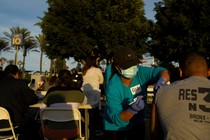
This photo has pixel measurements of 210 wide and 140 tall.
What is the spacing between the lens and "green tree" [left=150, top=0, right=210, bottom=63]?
86.4ft

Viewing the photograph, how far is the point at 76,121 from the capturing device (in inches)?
197

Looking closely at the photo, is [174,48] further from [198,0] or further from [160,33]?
[198,0]

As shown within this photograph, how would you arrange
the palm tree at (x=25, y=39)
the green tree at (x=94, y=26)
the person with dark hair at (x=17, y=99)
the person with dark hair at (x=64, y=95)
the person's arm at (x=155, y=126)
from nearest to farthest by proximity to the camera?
the person's arm at (x=155, y=126)
the person with dark hair at (x=17, y=99)
the person with dark hair at (x=64, y=95)
the green tree at (x=94, y=26)
the palm tree at (x=25, y=39)

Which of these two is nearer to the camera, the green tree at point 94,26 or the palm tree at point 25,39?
the green tree at point 94,26

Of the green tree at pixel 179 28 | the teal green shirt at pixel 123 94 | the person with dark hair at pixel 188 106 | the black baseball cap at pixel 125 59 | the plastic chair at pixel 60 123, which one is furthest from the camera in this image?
the green tree at pixel 179 28

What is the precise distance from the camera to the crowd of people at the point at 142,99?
7.50ft

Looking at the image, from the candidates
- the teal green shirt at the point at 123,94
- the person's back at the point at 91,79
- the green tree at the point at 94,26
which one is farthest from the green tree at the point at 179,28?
the teal green shirt at the point at 123,94

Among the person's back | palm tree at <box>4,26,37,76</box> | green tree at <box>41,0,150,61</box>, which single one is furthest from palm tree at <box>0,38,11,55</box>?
the person's back

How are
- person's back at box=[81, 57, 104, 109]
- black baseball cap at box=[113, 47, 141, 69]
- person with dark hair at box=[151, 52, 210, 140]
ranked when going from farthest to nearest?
person's back at box=[81, 57, 104, 109]
black baseball cap at box=[113, 47, 141, 69]
person with dark hair at box=[151, 52, 210, 140]

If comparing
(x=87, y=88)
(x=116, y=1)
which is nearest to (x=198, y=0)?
(x=116, y=1)

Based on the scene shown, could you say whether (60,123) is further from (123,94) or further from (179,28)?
(179,28)

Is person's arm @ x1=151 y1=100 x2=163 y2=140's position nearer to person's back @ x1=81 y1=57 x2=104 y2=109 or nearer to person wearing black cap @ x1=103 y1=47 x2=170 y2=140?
person wearing black cap @ x1=103 y1=47 x2=170 y2=140

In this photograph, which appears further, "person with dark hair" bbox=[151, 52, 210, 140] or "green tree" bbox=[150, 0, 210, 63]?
"green tree" bbox=[150, 0, 210, 63]

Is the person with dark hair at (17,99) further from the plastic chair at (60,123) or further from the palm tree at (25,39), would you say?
the palm tree at (25,39)
